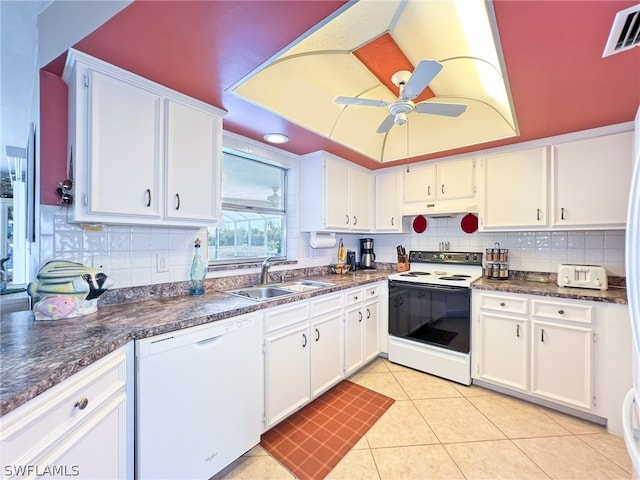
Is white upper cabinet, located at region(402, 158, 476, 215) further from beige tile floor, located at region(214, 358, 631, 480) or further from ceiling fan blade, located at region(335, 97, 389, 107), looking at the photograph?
beige tile floor, located at region(214, 358, 631, 480)

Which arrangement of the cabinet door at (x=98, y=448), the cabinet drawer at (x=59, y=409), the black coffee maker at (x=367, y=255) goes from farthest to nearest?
the black coffee maker at (x=367, y=255), the cabinet door at (x=98, y=448), the cabinet drawer at (x=59, y=409)

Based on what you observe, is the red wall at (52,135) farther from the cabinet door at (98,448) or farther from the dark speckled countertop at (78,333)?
the cabinet door at (98,448)

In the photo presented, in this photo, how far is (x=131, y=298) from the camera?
1.70 m

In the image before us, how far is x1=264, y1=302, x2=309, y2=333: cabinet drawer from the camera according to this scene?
69.6 inches

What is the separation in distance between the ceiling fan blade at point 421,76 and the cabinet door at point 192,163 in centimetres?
126

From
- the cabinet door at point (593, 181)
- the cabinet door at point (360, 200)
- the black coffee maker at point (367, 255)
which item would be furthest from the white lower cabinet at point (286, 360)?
the cabinet door at point (593, 181)

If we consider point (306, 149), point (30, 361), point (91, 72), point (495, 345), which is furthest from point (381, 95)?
point (30, 361)

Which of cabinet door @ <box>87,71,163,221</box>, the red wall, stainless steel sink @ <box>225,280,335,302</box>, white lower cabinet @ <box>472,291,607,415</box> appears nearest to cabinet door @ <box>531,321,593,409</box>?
white lower cabinet @ <box>472,291,607,415</box>

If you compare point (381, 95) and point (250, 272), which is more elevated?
point (381, 95)

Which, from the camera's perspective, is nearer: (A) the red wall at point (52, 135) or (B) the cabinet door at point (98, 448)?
(B) the cabinet door at point (98, 448)

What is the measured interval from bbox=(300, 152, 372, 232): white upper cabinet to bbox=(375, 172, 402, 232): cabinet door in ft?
1.11

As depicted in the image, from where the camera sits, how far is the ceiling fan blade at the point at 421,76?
4.24 feet

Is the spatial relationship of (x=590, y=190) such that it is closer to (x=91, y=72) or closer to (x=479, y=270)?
(x=479, y=270)

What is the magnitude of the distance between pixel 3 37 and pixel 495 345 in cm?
400
